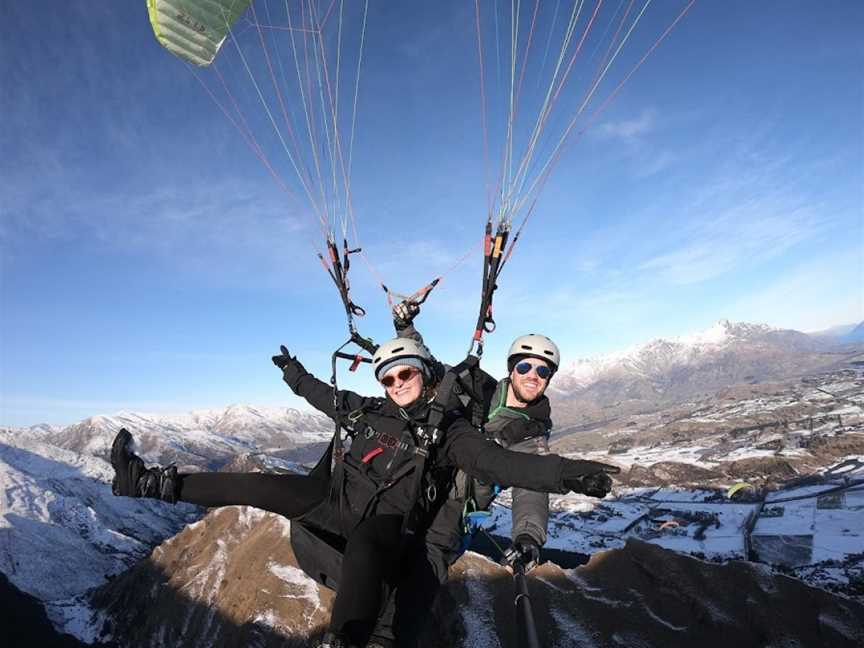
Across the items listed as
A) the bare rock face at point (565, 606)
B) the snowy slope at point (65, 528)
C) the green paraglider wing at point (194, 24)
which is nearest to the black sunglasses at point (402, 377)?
the green paraglider wing at point (194, 24)

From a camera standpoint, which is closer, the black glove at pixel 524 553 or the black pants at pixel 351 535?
the black pants at pixel 351 535

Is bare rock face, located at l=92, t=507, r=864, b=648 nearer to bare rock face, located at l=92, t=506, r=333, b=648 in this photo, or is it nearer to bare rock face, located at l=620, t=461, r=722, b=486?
bare rock face, located at l=92, t=506, r=333, b=648

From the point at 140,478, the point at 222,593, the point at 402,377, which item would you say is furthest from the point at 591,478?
the point at 222,593

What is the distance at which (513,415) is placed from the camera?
5.84 m

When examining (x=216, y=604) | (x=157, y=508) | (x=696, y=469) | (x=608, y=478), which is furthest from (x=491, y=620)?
(x=157, y=508)

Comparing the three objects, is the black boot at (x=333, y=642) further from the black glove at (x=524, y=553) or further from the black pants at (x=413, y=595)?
the black glove at (x=524, y=553)

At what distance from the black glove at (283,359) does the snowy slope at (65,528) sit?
72502 mm

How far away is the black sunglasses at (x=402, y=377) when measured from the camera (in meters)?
5.39

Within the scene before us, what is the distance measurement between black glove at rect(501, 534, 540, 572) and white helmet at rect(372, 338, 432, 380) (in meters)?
2.09

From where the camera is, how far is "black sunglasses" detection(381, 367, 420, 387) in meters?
5.39

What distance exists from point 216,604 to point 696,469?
10126cm

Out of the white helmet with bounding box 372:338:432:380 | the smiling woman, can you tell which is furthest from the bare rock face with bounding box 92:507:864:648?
the white helmet with bounding box 372:338:432:380

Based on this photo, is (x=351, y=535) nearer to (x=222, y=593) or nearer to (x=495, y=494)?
(x=495, y=494)

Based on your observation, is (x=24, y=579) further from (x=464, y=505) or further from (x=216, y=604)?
(x=464, y=505)
